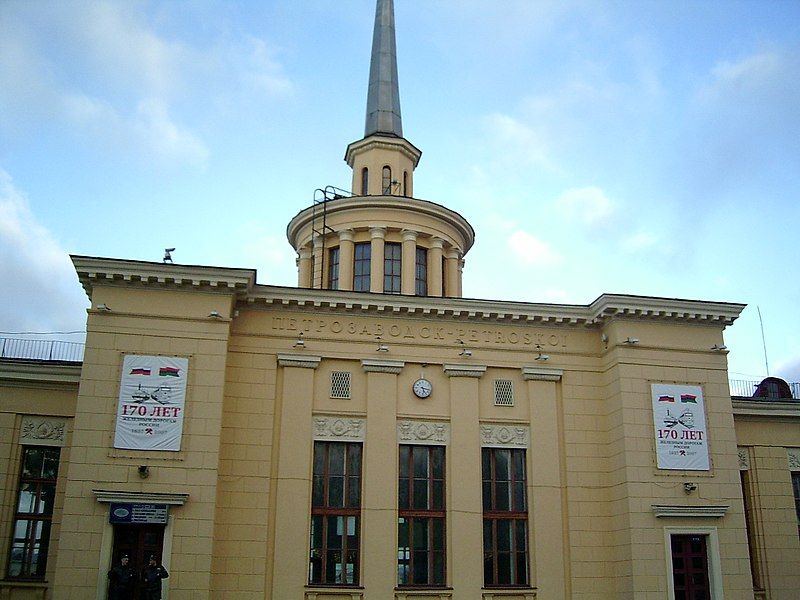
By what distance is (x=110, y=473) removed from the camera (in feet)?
67.9

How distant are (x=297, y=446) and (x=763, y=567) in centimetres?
1553

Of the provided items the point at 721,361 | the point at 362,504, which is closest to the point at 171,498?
the point at 362,504

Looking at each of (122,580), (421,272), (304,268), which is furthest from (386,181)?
(122,580)

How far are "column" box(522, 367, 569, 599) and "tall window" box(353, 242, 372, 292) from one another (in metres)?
7.31

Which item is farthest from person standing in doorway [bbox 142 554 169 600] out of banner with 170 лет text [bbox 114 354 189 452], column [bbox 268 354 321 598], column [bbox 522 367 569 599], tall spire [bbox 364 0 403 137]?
tall spire [bbox 364 0 403 137]

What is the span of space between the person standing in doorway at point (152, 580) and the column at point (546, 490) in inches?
390

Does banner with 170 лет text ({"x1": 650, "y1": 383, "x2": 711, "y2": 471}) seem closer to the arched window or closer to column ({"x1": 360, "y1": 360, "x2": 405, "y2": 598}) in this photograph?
column ({"x1": 360, "y1": 360, "x2": 405, "y2": 598})

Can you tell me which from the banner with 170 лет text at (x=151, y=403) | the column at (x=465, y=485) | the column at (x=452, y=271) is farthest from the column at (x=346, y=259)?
the banner with 170 лет text at (x=151, y=403)

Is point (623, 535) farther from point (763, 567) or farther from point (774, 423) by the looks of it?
point (774, 423)

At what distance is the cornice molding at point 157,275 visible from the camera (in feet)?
71.4

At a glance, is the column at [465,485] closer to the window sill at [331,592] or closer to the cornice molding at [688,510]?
the window sill at [331,592]

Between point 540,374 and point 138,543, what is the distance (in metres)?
11.8

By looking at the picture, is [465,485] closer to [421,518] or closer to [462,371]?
[421,518]

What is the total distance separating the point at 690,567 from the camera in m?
23.0
